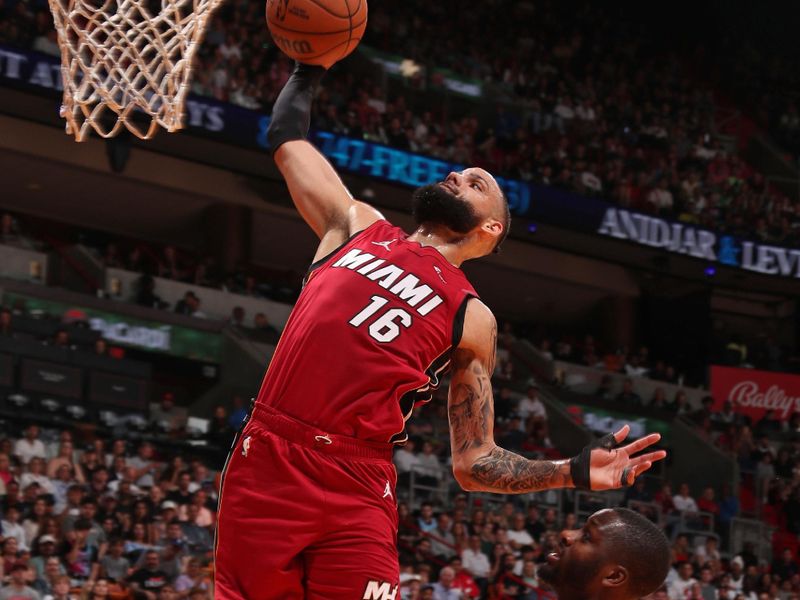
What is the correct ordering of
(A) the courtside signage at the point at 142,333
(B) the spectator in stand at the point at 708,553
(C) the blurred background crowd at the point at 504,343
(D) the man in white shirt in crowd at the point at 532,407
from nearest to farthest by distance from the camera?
(C) the blurred background crowd at the point at 504,343, (B) the spectator in stand at the point at 708,553, (A) the courtside signage at the point at 142,333, (D) the man in white shirt in crowd at the point at 532,407

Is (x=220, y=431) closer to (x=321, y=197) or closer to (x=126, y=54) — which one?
(x=126, y=54)

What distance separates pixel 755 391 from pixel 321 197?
17.7 metres

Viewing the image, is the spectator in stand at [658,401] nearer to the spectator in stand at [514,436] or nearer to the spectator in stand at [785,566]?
the spectator in stand at [514,436]

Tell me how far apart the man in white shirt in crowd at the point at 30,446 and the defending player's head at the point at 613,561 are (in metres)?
8.45

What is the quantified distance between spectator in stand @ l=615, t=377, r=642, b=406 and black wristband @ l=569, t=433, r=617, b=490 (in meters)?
15.7

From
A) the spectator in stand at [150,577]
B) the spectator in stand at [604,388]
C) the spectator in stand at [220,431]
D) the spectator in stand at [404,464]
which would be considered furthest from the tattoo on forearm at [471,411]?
the spectator in stand at [604,388]

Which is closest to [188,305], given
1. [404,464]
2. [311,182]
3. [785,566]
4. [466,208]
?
[404,464]

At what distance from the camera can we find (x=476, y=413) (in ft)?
12.0

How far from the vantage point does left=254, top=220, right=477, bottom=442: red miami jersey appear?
339cm

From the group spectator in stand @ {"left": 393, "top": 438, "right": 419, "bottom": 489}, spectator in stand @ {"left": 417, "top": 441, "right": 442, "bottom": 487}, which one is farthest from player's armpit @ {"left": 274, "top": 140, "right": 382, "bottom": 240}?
spectator in stand @ {"left": 417, "top": 441, "right": 442, "bottom": 487}

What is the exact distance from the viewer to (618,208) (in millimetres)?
19516

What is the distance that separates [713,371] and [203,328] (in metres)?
8.72

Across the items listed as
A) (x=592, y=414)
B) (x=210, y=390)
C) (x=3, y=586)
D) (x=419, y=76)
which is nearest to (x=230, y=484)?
(x=3, y=586)

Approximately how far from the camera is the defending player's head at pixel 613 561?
3.15m
